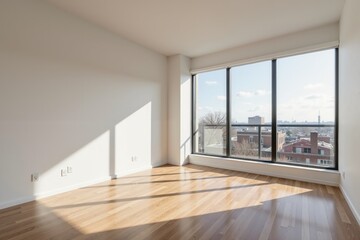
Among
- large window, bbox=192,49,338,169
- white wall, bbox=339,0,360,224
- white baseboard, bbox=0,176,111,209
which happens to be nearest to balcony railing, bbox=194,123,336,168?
large window, bbox=192,49,338,169

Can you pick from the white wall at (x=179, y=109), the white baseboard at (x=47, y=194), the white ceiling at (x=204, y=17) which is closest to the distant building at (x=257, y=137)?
the white wall at (x=179, y=109)

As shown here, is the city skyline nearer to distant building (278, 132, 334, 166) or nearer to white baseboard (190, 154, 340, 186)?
distant building (278, 132, 334, 166)

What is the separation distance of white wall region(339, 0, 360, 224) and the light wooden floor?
0.27 m

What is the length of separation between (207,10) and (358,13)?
1.81m

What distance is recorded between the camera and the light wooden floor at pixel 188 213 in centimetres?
201

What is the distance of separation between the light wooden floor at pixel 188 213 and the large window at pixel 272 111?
769 millimetres

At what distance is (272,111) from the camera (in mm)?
4129

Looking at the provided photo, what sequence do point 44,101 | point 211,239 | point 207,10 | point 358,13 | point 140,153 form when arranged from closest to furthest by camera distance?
point 211,239 < point 358,13 < point 44,101 < point 207,10 < point 140,153

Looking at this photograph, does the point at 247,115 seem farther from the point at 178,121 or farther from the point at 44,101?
the point at 44,101

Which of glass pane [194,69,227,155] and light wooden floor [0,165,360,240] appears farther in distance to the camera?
glass pane [194,69,227,155]

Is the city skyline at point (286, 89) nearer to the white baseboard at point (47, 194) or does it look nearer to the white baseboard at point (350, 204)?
the white baseboard at point (350, 204)

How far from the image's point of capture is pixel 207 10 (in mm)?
3061

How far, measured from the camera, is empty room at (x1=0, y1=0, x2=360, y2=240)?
2336 mm

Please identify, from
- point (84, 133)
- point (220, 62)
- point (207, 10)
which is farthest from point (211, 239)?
point (220, 62)
